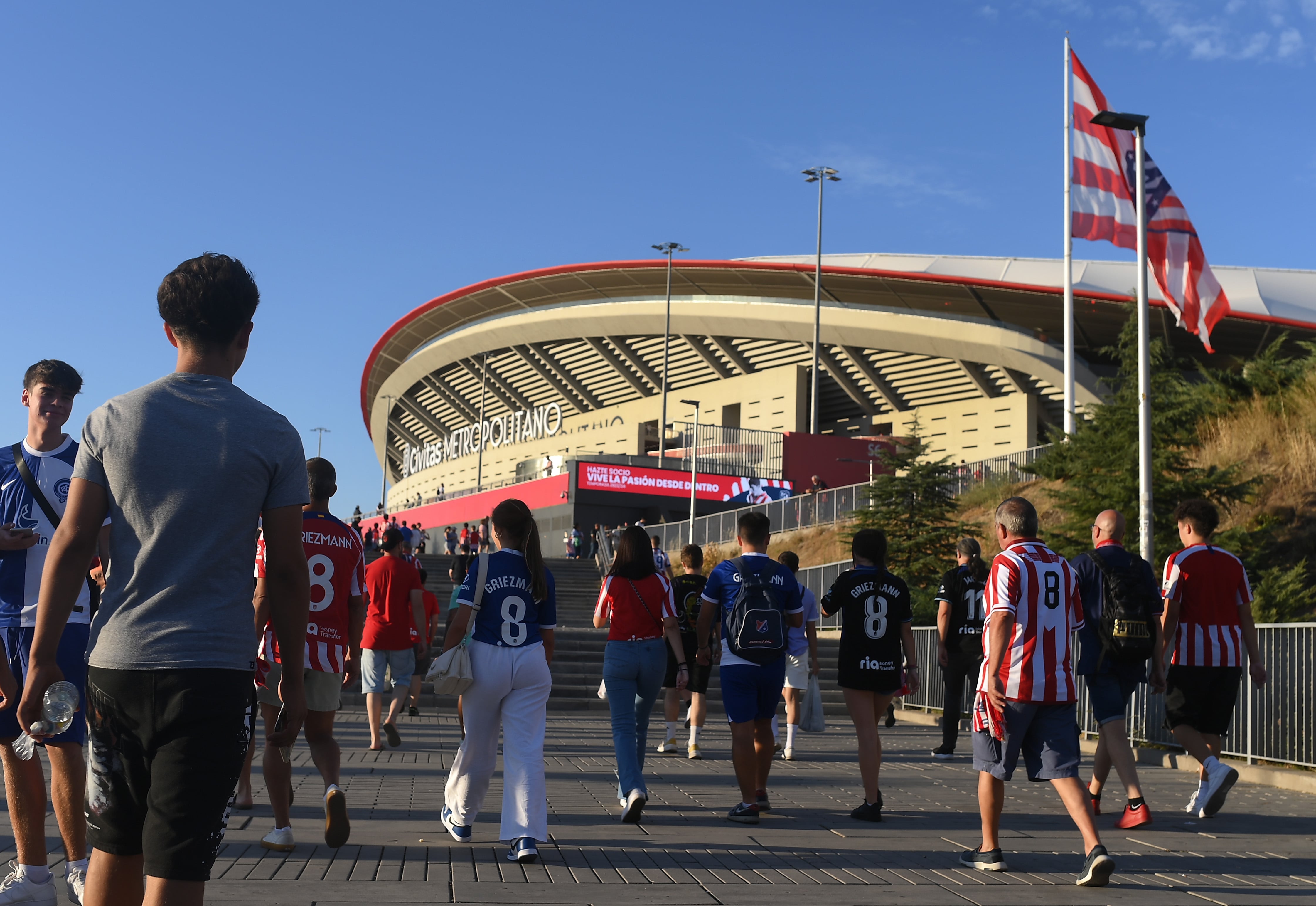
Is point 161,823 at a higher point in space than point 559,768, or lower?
higher

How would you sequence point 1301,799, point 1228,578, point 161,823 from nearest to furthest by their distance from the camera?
point 161,823 → point 1228,578 → point 1301,799

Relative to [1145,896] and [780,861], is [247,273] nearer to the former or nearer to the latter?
[780,861]

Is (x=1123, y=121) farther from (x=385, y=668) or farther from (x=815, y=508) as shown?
(x=815, y=508)

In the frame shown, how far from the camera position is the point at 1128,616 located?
7.39m

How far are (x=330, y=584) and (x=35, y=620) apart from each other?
6.75 ft

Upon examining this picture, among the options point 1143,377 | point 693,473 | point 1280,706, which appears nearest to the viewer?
point 1280,706

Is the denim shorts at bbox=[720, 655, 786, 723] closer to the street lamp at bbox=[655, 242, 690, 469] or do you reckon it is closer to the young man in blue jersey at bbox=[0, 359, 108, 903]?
the young man in blue jersey at bbox=[0, 359, 108, 903]

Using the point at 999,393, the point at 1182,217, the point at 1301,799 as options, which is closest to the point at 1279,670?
the point at 1301,799

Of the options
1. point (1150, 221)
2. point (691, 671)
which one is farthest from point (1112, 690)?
point (1150, 221)

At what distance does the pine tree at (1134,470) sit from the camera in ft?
54.5

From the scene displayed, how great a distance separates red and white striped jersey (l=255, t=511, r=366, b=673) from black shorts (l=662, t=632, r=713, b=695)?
15.9ft

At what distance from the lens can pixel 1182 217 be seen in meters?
18.6

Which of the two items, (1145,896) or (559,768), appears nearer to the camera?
(1145,896)

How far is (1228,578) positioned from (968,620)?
337 centimetres
